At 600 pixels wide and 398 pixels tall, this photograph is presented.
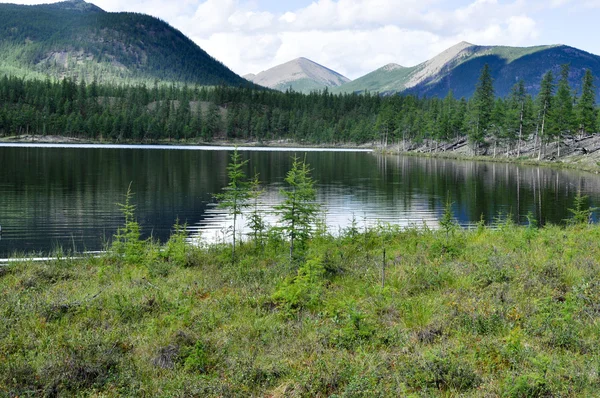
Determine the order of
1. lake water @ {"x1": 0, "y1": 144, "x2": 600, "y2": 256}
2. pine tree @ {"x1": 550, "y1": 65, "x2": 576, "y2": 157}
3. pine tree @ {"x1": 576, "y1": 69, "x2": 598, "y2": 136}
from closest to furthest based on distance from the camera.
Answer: lake water @ {"x1": 0, "y1": 144, "x2": 600, "y2": 256}, pine tree @ {"x1": 550, "y1": 65, "x2": 576, "y2": 157}, pine tree @ {"x1": 576, "y1": 69, "x2": 598, "y2": 136}

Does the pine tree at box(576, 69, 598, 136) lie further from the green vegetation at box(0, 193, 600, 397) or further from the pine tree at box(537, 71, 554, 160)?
the green vegetation at box(0, 193, 600, 397)

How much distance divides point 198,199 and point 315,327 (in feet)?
110

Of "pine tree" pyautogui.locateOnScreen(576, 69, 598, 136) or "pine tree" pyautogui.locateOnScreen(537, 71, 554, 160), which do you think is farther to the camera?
"pine tree" pyautogui.locateOnScreen(576, 69, 598, 136)

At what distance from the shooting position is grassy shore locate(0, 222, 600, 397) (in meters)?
8.05

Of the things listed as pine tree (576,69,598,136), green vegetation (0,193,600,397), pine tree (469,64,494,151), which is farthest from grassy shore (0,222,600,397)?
pine tree (469,64,494,151)

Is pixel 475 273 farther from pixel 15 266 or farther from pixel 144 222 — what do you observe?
pixel 144 222

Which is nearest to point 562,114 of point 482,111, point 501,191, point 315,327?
point 482,111

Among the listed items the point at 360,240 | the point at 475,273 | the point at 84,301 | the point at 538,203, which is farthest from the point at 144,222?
the point at 538,203

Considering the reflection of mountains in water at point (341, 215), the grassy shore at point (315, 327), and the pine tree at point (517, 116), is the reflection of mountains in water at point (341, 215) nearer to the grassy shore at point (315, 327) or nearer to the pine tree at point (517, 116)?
the grassy shore at point (315, 327)

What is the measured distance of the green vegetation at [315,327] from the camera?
8.05m

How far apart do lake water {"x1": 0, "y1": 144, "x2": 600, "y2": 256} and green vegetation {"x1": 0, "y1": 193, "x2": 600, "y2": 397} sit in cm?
984

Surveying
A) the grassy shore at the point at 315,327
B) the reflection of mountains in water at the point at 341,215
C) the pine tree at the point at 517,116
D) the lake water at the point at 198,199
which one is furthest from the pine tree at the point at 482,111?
the grassy shore at the point at 315,327

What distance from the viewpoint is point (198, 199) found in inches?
1681

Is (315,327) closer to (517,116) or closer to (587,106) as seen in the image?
(587,106)
